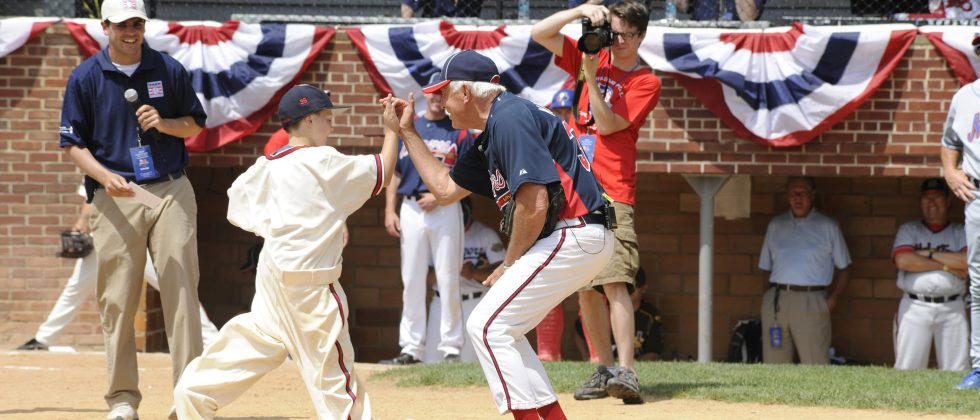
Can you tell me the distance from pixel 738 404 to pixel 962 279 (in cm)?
440

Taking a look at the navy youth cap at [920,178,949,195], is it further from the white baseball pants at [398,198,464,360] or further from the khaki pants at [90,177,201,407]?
the khaki pants at [90,177,201,407]

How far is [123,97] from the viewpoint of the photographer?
6.39 m

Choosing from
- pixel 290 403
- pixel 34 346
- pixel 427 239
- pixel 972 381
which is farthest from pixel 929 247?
pixel 34 346

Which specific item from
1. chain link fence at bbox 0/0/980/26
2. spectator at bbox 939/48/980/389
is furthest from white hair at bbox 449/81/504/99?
chain link fence at bbox 0/0/980/26

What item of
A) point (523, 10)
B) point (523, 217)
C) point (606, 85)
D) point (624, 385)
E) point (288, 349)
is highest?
point (523, 10)

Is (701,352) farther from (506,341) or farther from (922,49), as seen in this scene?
(506,341)

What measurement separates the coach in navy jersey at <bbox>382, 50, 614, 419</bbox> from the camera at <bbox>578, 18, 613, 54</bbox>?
1.43 meters

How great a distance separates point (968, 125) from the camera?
7.58 m

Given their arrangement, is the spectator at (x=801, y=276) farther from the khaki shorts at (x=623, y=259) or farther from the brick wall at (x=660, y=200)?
the khaki shorts at (x=623, y=259)

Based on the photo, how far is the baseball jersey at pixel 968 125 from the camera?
7.50 m

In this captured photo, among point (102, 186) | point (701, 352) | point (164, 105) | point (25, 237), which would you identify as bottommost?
point (701, 352)

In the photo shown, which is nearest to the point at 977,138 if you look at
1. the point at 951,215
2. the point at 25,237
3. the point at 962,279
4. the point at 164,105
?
the point at 962,279

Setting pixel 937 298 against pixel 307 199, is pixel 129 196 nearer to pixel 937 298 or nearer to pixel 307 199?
Answer: pixel 307 199

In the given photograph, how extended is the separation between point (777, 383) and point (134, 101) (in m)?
4.11
